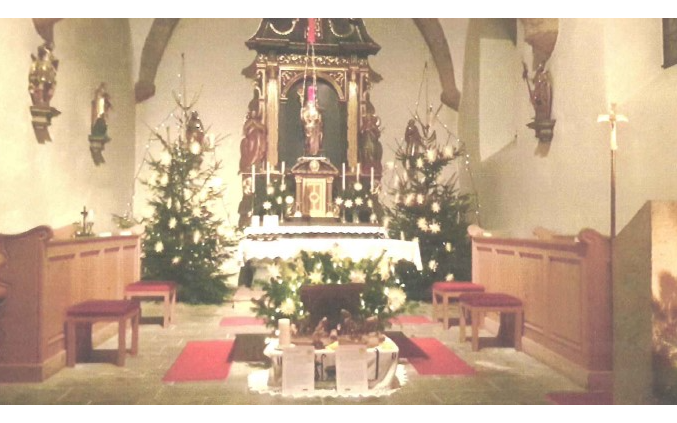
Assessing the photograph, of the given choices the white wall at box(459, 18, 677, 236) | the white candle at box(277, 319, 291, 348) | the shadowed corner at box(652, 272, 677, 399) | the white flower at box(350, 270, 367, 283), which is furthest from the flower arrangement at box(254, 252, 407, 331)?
the white wall at box(459, 18, 677, 236)

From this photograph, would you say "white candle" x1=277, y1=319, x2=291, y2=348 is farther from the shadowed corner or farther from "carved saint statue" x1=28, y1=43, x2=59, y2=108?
"carved saint statue" x1=28, y1=43, x2=59, y2=108

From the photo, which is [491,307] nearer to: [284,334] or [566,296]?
[566,296]

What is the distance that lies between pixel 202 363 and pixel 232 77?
734 cm

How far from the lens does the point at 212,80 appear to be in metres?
11.7

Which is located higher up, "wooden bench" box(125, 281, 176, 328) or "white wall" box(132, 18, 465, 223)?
"white wall" box(132, 18, 465, 223)

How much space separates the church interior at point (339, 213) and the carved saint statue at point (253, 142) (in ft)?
0.18

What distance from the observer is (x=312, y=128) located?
34.3 feet

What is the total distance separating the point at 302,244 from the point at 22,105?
349 cm

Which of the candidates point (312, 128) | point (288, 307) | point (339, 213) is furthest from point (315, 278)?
point (312, 128)

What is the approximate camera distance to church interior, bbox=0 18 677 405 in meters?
4.79

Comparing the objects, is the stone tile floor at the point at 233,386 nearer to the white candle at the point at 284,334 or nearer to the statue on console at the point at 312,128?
the white candle at the point at 284,334

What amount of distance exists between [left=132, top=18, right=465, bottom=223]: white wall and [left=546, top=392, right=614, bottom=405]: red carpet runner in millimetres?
7631

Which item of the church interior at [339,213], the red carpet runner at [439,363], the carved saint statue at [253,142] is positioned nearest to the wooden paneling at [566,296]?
the church interior at [339,213]
